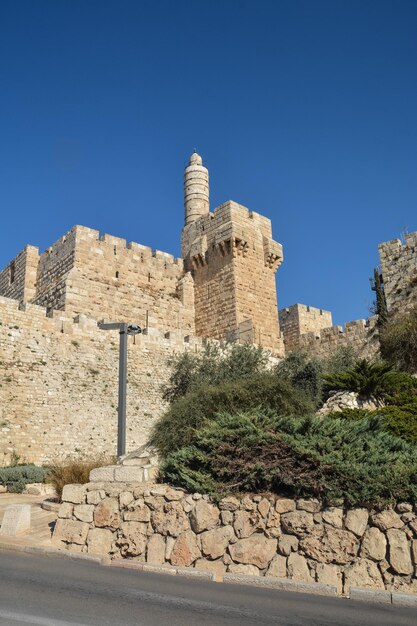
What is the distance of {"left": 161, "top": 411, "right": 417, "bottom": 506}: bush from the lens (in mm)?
5469

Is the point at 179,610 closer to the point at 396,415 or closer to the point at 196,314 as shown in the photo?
the point at 396,415

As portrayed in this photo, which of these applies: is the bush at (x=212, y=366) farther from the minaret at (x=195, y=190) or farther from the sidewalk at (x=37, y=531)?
the minaret at (x=195, y=190)

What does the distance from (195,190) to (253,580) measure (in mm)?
22155

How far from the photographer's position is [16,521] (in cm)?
743

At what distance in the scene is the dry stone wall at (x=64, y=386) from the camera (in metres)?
13.9

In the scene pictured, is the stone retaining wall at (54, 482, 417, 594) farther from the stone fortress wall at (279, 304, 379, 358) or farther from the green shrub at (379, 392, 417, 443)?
the stone fortress wall at (279, 304, 379, 358)

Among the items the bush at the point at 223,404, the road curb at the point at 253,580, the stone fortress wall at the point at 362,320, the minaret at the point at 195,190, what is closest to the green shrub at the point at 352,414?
the bush at the point at 223,404

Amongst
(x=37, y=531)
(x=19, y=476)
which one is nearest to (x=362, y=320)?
(x=19, y=476)

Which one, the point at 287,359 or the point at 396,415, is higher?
the point at 287,359

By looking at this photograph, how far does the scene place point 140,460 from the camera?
7656 millimetres

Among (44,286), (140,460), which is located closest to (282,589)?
(140,460)

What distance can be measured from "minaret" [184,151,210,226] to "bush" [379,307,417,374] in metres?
12.1

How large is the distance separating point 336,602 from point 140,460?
11.6ft

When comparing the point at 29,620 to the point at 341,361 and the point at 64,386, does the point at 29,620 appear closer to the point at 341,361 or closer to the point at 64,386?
the point at 64,386
